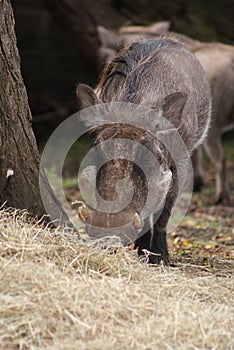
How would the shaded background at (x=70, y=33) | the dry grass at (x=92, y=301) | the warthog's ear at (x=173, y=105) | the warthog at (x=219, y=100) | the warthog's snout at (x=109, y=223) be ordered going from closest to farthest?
the dry grass at (x=92, y=301), the warthog's snout at (x=109, y=223), the warthog's ear at (x=173, y=105), the warthog at (x=219, y=100), the shaded background at (x=70, y=33)

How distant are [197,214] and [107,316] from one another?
4.79 metres

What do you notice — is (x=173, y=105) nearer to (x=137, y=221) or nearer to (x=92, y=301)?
(x=137, y=221)

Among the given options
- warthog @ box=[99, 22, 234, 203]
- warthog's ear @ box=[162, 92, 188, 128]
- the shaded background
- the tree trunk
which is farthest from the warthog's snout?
the shaded background

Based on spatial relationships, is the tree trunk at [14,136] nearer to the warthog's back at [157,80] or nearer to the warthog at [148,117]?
the warthog at [148,117]

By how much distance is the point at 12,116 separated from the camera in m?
4.39

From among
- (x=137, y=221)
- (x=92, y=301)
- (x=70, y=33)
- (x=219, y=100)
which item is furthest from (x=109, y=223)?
(x=70, y=33)

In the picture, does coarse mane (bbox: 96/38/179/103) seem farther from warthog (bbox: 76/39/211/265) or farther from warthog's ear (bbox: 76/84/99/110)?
warthog's ear (bbox: 76/84/99/110)

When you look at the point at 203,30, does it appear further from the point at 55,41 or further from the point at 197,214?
the point at 197,214

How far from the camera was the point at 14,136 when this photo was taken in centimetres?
441

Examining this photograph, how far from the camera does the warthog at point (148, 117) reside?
4.25m

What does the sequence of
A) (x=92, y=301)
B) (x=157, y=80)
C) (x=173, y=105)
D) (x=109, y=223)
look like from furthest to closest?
(x=157, y=80), (x=173, y=105), (x=109, y=223), (x=92, y=301)

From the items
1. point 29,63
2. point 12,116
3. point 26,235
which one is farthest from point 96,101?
point 29,63

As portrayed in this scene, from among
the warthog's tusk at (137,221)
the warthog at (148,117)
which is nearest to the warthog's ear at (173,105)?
the warthog at (148,117)

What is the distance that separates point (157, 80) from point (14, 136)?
3.60 feet
